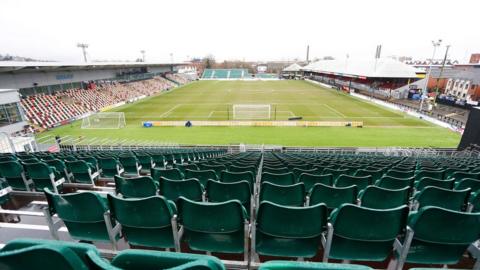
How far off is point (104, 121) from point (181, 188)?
105 feet

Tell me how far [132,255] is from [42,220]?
3789 mm

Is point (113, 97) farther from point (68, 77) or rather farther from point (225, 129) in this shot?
point (225, 129)

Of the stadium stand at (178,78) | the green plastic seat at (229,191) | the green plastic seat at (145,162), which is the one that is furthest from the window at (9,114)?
the stadium stand at (178,78)

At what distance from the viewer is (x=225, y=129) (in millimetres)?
27641

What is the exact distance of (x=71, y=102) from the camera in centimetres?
3531

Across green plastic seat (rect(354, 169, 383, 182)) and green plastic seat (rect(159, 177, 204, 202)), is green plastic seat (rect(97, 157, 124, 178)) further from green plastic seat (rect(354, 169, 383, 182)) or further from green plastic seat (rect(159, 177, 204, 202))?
green plastic seat (rect(354, 169, 383, 182))

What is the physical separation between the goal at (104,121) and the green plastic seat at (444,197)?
30.4 meters

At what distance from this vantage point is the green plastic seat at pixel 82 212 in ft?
9.18

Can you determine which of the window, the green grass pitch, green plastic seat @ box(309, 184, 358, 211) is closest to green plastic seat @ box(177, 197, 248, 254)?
green plastic seat @ box(309, 184, 358, 211)

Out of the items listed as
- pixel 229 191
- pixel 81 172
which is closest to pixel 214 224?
pixel 229 191

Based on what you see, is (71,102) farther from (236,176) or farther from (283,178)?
(283,178)

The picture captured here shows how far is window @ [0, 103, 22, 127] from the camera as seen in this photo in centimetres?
1766

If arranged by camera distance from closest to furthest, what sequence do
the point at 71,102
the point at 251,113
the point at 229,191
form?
the point at 229,191 → the point at 71,102 → the point at 251,113

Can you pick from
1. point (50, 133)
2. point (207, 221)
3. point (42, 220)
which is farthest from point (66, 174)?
point (50, 133)
